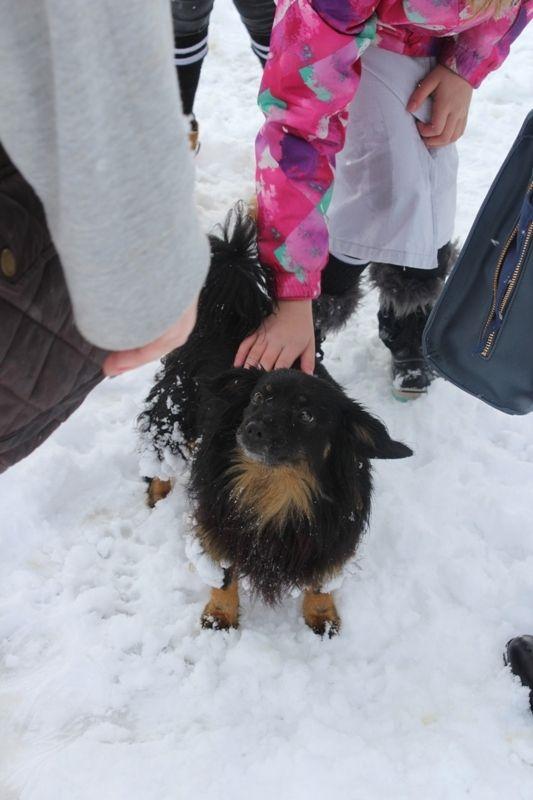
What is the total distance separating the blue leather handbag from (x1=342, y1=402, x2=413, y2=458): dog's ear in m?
0.32

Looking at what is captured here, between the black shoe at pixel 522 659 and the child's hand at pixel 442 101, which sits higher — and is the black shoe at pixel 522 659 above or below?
below

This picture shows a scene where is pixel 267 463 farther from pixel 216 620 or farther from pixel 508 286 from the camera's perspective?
pixel 508 286

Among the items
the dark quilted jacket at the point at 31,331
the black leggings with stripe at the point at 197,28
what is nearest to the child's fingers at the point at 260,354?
the dark quilted jacket at the point at 31,331

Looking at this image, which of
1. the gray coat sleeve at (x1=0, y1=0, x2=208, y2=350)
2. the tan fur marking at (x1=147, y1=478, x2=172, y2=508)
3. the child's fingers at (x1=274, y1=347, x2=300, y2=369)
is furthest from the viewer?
the tan fur marking at (x1=147, y1=478, x2=172, y2=508)

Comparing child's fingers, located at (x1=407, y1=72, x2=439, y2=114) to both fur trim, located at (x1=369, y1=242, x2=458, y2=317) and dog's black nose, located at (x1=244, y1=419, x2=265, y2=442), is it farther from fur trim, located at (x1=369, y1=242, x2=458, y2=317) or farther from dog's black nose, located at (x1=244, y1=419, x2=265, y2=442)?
dog's black nose, located at (x1=244, y1=419, x2=265, y2=442)

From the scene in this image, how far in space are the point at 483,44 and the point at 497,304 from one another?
78cm

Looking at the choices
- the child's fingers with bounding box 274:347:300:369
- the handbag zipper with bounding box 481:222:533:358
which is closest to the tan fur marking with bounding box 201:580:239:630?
the child's fingers with bounding box 274:347:300:369

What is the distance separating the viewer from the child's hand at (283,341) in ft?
5.83

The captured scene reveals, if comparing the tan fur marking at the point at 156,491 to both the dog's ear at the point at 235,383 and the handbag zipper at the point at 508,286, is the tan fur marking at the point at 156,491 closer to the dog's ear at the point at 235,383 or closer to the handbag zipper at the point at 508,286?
the dog's ear at the point at 235,383

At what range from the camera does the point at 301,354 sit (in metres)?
1.88

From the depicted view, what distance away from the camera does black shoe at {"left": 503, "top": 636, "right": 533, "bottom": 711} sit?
1.84 m

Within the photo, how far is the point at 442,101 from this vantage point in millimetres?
1901

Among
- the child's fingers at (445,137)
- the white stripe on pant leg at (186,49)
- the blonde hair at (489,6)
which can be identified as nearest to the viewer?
the blonde hair at (489,6)

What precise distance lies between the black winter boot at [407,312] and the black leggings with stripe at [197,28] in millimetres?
1244
